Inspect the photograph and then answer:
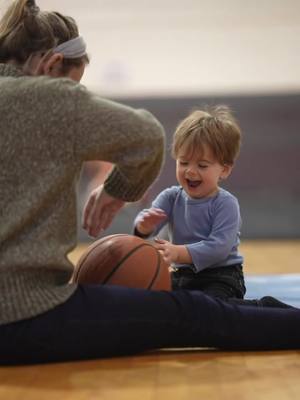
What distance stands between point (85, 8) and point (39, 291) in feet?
19.1

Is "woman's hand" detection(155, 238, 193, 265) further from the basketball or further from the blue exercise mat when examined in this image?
the blue exercise mat

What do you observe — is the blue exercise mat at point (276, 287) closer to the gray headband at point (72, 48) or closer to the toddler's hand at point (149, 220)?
the toddler's hand at point (149, 220)

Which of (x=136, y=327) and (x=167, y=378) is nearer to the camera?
(x=167, y=378)

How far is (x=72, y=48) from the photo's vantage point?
1961 millimetres

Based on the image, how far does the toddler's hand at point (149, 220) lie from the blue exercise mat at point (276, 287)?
75 centimetres

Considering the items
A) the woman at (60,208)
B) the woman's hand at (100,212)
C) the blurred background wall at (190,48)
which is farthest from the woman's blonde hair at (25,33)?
the blurred background wall at (190,48)

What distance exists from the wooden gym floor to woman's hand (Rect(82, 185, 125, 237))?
0.37 m

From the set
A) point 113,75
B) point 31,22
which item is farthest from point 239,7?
point 31,22

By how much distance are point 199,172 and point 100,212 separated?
0.65m

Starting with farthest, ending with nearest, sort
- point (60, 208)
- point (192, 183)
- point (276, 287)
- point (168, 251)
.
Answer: point (276, 287)
point (192, 183)
point (168, 251)
point (60, 208)

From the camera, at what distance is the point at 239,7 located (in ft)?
23.2

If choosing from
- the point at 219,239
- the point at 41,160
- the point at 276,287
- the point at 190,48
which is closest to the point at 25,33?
the point at 41,160

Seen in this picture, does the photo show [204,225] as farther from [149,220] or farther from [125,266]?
[125,266]

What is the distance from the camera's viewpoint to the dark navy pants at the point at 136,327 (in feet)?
5.86
